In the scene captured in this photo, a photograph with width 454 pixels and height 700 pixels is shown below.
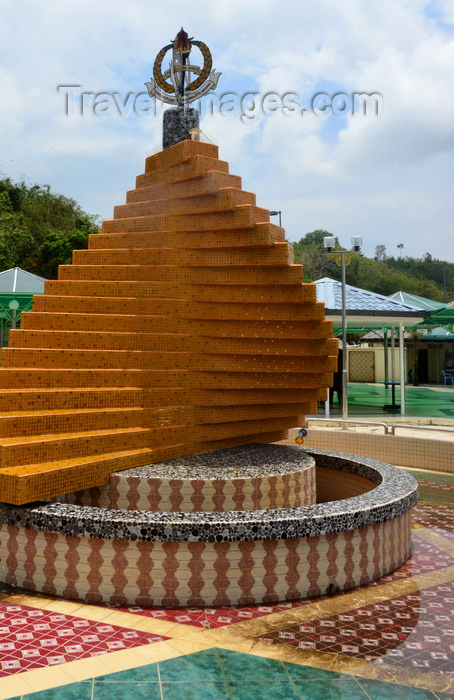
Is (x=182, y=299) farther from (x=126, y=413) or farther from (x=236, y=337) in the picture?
(x=126, y=413)

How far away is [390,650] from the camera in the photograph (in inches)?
155

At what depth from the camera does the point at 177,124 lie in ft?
25.6

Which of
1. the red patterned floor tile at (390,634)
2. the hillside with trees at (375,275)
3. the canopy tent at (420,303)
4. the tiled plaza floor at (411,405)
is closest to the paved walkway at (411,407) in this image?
the tiled plaza floor at (411,405)

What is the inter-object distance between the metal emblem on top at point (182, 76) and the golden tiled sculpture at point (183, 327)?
0.98m

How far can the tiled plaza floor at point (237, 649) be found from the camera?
3443 mm

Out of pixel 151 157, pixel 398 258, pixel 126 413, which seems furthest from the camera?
pixel 398 258

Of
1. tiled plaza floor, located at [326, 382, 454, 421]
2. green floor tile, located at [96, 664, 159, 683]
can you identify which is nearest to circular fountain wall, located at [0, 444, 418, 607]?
green floor tile, located at [96, 664, 159, 683]

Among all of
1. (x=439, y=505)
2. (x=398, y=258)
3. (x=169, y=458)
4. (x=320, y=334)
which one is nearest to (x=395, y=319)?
(x=439, y=505)

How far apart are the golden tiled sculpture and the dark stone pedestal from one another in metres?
0.40

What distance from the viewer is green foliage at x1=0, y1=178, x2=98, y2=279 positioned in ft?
94.6

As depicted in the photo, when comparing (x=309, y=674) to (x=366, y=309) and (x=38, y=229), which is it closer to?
(x=366, y=309)

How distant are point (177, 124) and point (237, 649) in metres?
6.26

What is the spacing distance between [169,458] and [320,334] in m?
2.23

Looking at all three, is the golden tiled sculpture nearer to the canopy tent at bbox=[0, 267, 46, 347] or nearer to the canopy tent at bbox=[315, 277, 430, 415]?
the canopy tent at bbox=[315, 277, 430, 415]
